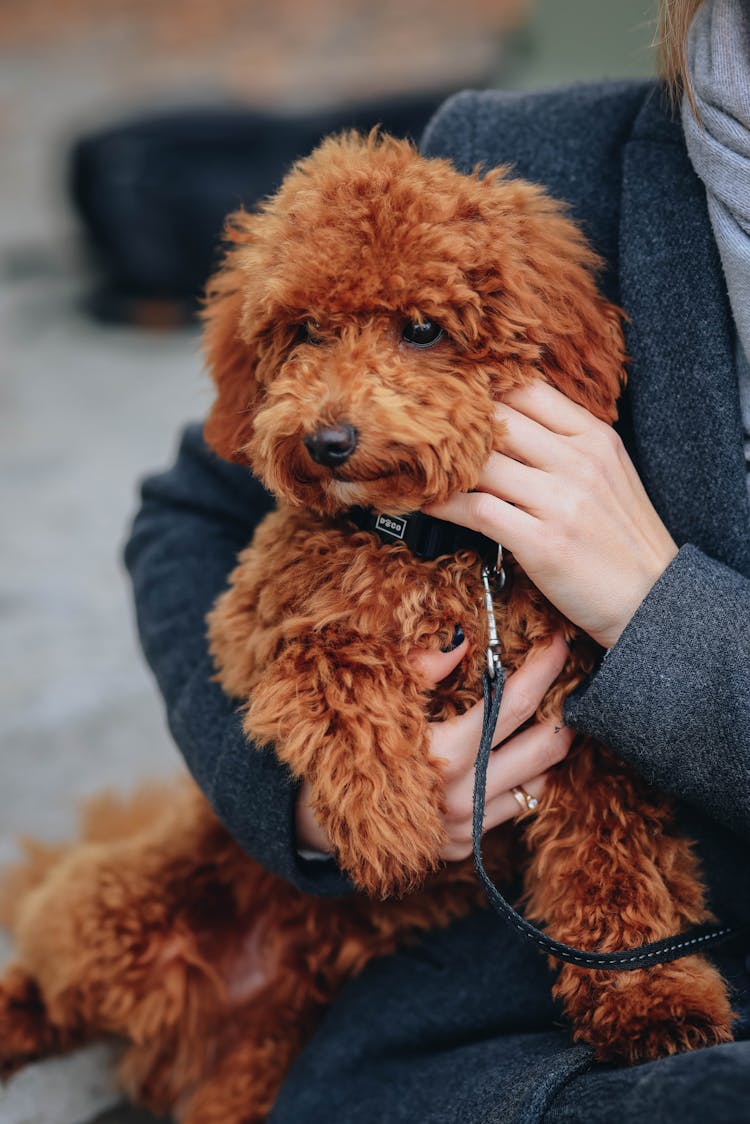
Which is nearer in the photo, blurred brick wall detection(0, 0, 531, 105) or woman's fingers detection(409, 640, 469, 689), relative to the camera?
woman's fingers detection(409, 640, 469, 689)

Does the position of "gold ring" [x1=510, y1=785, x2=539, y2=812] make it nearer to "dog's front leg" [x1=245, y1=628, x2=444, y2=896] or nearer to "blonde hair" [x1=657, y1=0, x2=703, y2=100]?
"dog's front leg" [x1=245, y1=628, x2=444, y2=896]

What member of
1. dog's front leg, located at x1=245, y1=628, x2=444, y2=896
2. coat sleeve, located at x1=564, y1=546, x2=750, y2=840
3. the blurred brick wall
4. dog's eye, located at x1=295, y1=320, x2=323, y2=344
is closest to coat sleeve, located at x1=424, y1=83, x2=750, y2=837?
coat sleeve, located at x1=564, y1=546, x2=750, y2=840

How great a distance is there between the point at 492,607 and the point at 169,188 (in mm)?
4574

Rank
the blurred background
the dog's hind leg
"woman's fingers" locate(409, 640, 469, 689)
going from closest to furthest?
Result: "woman's fingers" locate(409, 640, 469, 689), the dog's hind leg, the blurred background

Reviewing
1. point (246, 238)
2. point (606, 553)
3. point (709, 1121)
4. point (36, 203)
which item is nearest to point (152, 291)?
point (36, 203)

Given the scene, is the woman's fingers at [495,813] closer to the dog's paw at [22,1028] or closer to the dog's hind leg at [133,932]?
the dog's hind leg at [133,932]

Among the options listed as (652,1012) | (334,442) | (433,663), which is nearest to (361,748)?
(433,663)

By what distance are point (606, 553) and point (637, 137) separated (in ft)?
2.13

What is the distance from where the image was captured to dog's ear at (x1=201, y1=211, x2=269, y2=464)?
1.46 metres

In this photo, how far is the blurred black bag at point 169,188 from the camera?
529cm

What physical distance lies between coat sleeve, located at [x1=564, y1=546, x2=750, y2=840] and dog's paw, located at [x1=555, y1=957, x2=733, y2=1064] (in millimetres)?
224

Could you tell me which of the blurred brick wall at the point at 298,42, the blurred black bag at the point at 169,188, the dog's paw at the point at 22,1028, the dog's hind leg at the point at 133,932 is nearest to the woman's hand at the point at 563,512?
the dog's hind leg at the point at 133,932

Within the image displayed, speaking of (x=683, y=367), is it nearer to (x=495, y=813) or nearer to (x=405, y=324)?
(x=405, y=324)

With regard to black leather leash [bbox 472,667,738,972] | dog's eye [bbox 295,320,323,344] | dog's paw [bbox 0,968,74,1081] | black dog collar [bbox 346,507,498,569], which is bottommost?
dog's paw [bbox 0,968,74,1081]
